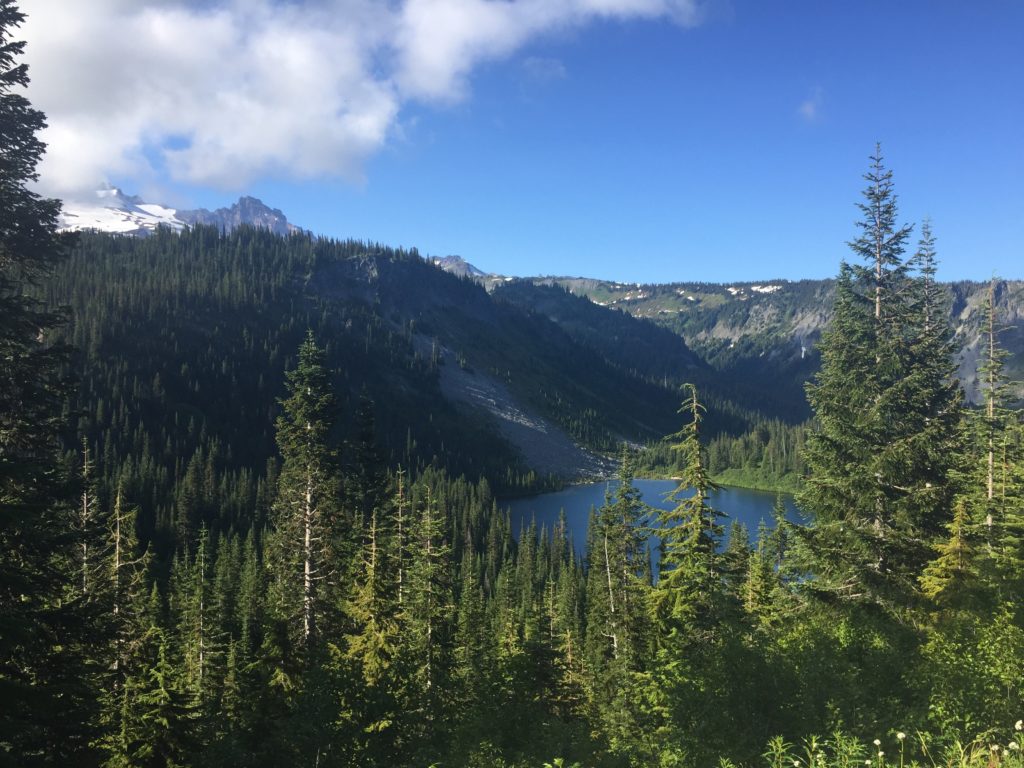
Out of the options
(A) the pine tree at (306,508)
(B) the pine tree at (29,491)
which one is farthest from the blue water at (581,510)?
(B) the pine tree at (29,491)

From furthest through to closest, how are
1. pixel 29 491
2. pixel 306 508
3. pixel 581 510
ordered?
1. pixel 581 510
2. pixel 306 508
3. pixel 29 491

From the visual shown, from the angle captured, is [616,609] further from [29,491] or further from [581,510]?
[581,510]

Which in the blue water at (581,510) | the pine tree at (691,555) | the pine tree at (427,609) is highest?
the pine tree at (691,555)

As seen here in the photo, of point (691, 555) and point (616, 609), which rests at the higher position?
point (691, 555)

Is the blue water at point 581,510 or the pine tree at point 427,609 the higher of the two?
the pine tree at point 427,609

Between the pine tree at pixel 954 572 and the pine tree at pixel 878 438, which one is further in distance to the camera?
the pine tree at pixel 878 438

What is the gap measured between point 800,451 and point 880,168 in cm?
1041

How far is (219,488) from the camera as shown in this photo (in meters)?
130

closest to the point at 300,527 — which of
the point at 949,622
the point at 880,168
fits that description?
the point at 949,622

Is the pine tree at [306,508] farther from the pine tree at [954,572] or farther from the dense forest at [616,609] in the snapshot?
the pine tree at [954,572]

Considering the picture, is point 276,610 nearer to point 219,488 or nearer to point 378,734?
point 378,734

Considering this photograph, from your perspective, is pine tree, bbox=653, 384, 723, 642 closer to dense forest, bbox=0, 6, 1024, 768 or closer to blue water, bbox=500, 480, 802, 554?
dense forest, bbox=0, 6, 1024, 768

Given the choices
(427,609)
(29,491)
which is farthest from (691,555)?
(29,491)

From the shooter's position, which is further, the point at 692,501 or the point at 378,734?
the point at 692,501
